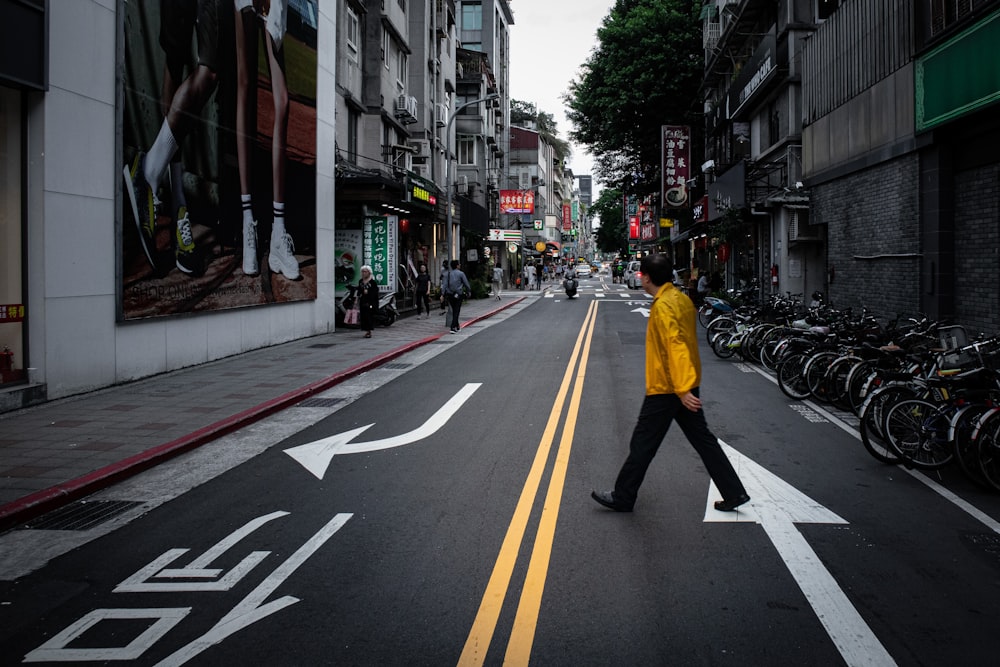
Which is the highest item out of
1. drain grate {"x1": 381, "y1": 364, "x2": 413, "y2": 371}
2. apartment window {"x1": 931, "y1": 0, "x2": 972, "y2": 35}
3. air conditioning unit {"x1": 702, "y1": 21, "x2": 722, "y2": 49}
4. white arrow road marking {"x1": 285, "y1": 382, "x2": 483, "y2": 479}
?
air conditioning unit {"x1": 702, "y1": 21, "x2": 722, "y2": 49}

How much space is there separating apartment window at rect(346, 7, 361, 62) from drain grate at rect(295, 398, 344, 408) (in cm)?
1734

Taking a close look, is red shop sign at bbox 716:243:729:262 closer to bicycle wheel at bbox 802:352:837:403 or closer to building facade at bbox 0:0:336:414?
building facade at bbox 0:0:336:414

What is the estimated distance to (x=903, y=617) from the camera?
14.0 feet

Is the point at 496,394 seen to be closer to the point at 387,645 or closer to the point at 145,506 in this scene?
the point at 145,506

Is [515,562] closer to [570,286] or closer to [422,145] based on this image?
[422,145]

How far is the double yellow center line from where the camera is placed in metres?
3.91

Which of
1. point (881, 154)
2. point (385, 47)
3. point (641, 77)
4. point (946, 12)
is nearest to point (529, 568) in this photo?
point (946, 12)

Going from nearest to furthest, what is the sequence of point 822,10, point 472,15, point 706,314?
point 706,314, point 822,10, point 472,15

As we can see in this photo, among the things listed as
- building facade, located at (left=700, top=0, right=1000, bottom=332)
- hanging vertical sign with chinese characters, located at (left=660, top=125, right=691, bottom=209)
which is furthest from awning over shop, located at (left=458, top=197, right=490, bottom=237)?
building facade, located at (left=700, top=0, right=1000, bottom=332)

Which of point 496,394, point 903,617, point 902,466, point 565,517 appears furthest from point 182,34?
point 903,617

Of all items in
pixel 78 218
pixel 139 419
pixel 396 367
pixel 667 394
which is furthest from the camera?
pixel 396 367

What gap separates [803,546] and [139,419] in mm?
7589

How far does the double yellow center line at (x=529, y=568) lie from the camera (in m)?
3.91

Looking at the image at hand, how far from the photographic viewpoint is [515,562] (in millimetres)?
5039
